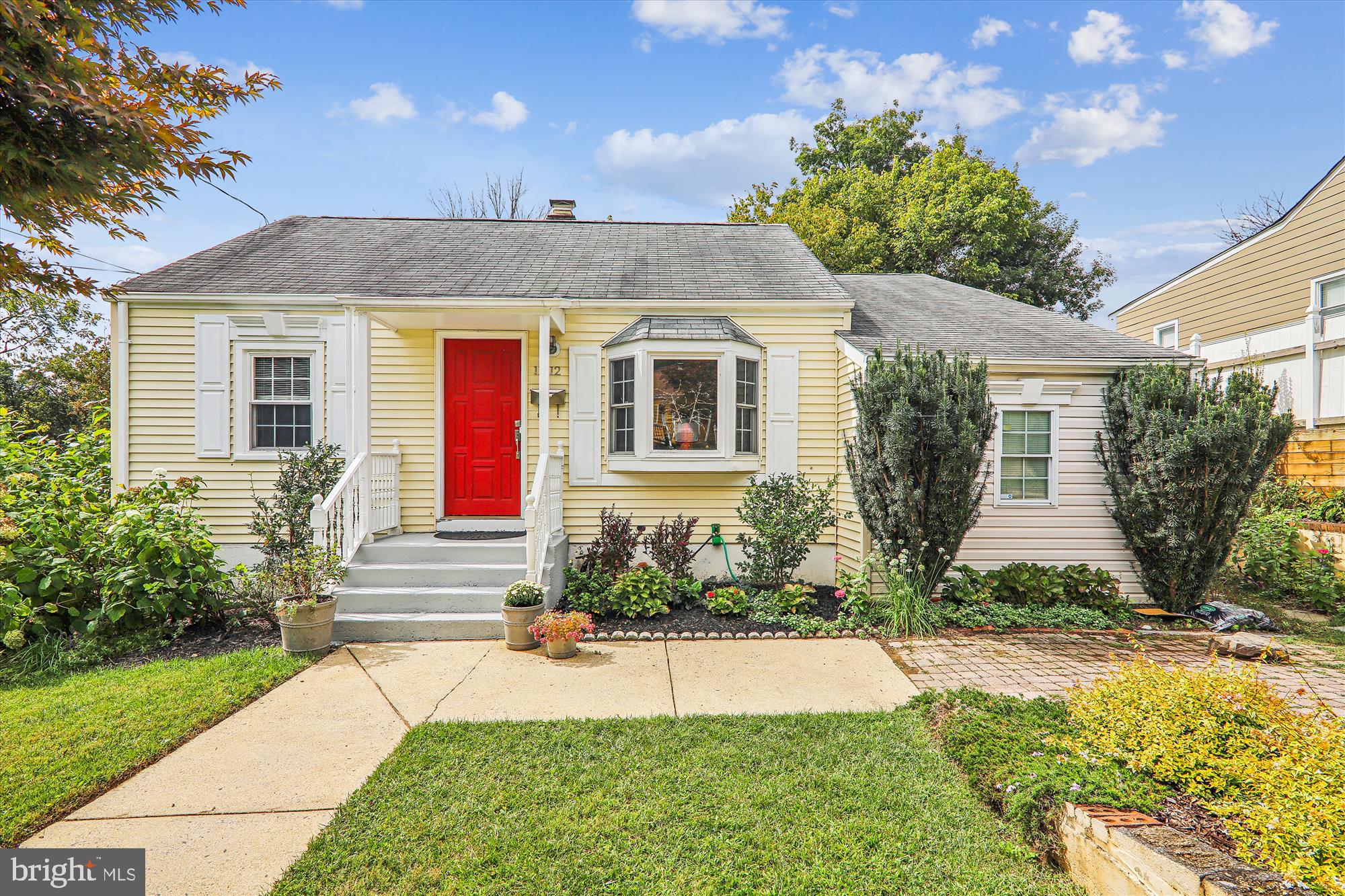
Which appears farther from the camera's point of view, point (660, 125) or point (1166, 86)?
point (660, 125)

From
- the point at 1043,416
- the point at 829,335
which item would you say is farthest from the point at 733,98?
the point at 1043,416

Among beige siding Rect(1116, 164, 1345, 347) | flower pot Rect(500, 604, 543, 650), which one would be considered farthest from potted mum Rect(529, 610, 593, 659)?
beige siding Rect(1116, 164, 1345, 347)

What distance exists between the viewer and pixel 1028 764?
9.41ft

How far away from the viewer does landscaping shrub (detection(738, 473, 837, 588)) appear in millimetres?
6582

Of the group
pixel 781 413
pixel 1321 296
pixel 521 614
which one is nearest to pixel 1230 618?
pixel 781 413

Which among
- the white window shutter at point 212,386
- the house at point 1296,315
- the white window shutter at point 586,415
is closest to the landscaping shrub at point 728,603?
the white window shutter at point 586,415

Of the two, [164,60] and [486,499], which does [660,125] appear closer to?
[486,499]

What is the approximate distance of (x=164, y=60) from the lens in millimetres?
3287

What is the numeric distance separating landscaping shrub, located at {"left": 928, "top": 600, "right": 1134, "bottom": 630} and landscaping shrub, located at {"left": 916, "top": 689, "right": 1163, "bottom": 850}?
2255mm

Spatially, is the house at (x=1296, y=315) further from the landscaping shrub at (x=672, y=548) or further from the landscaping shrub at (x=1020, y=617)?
the landscaping shrub at (x=672, y=548)

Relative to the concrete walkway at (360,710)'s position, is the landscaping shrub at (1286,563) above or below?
above

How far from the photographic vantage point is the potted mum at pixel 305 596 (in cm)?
513

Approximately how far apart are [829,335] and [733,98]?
17.0 feet

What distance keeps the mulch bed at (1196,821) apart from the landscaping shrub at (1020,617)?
3.48 meters
